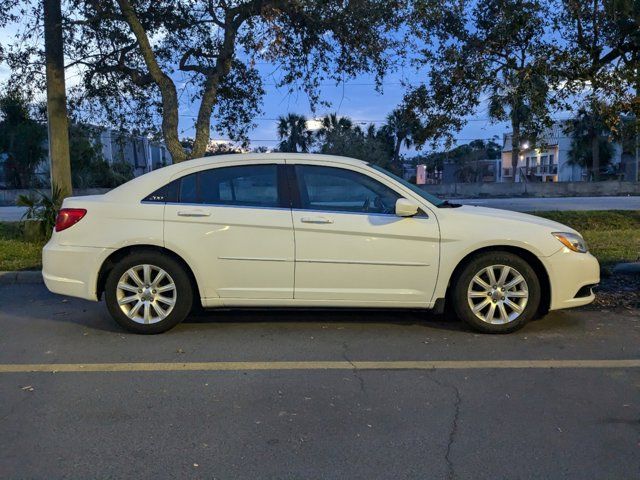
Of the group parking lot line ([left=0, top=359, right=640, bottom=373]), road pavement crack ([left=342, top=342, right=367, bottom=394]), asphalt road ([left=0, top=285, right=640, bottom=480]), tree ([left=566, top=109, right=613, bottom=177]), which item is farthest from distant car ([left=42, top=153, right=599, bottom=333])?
tree ([left=566, top=109, right=613, bottom=177])

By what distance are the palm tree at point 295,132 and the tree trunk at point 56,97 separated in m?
41.9

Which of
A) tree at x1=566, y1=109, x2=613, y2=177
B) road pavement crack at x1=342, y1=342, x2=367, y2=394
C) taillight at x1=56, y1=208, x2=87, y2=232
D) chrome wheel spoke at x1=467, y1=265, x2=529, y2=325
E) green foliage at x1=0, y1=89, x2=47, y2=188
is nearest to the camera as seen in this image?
road pavement crack at x1=342, y1=342, x2=367, y2=394

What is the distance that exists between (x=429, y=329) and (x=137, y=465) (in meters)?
3.23

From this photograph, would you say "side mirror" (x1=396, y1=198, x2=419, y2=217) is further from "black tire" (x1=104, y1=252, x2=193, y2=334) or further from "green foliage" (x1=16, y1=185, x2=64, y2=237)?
"green foliage" (x1=16, y1=185, x2=64, y2=237)

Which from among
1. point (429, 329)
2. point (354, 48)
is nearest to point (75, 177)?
point (354, 48)

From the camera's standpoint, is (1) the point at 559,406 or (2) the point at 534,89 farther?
(2) the point at 534,89

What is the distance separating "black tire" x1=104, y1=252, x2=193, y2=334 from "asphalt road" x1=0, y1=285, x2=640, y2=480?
16 centimetres

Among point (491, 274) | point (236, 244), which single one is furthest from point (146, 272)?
point (491, 274)

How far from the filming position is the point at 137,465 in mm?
2975

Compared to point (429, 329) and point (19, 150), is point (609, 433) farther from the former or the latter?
point (19, 150)

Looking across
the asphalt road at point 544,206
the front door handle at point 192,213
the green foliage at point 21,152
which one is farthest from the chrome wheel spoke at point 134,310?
the green foliage at point 21,152

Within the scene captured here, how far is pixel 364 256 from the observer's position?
5145 millimetres

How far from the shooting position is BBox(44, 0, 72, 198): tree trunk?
10.4m

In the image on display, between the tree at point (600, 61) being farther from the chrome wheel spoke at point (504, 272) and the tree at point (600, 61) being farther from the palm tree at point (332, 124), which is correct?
the palm tree at point (332, 124)
